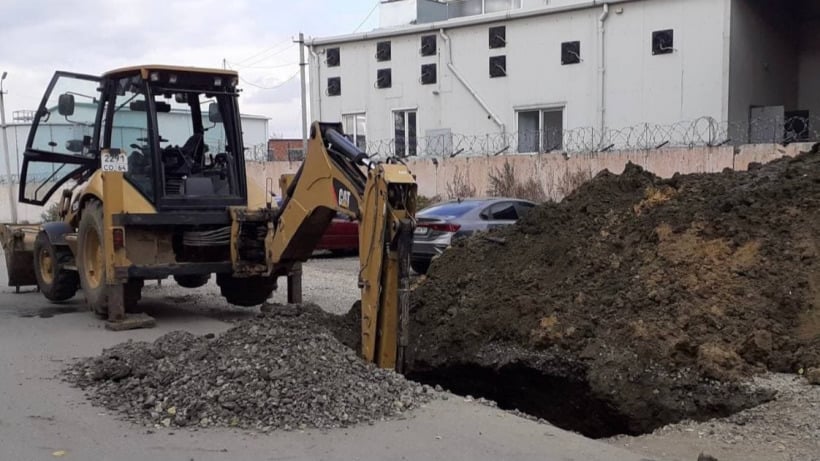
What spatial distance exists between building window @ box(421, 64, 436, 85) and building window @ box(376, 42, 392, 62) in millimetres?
1633

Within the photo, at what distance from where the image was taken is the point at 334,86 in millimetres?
32438

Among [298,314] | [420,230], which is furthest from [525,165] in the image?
[298,314]

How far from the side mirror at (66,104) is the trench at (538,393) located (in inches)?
227

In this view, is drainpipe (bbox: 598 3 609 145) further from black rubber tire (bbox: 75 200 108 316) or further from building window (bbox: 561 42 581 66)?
black rubber tire (bbox: 75 200 108 316)

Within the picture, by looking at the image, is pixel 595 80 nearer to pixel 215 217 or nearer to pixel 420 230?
pixel 420 230

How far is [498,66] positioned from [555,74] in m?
2.12

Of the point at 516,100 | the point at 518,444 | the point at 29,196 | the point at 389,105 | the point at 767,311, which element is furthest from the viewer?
the point at 389,105

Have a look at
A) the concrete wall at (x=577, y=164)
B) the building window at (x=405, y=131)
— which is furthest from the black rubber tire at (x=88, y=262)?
the building window at (x=405, y=131)

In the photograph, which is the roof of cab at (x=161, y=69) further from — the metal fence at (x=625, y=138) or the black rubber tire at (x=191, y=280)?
the metal fence at (x=625, y=138)

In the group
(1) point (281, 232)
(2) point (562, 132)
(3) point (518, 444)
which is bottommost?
(3) point (518, 444)

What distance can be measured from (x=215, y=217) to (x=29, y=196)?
12.3 feet

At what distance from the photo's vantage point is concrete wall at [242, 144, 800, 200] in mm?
20500

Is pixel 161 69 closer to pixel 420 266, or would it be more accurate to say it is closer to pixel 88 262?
pixel 88 262

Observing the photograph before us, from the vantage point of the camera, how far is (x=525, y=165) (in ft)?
80.1
